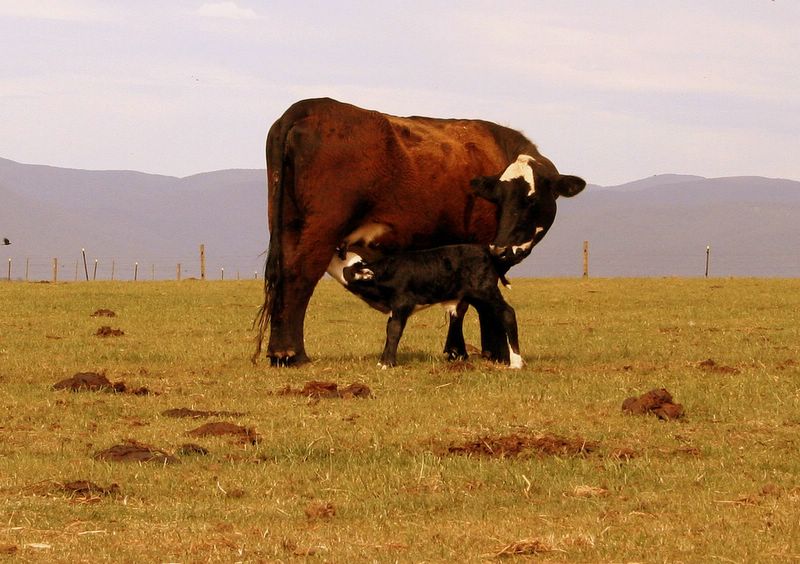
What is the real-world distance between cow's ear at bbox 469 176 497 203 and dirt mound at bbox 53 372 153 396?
15.8 feet

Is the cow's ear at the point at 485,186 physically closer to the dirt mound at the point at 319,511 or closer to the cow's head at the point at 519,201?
the cow's head at the point at 519,201

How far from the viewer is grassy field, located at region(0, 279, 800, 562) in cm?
791

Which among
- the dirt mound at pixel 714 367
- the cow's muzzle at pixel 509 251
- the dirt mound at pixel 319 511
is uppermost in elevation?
the cow's muzzle at pixel 509 251

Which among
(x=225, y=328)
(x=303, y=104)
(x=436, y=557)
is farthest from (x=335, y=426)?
(x=225, y=328)

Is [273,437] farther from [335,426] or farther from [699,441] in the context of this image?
[699,441]

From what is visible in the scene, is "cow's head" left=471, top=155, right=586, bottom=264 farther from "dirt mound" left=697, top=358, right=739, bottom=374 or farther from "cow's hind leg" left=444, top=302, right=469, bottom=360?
"dirt mound" left=697, top=358, right=739, bottom=374

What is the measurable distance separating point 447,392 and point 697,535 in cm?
604

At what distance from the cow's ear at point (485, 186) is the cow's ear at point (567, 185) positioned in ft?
2.83

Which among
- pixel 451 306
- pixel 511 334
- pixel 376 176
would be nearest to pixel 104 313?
pixel 376 176

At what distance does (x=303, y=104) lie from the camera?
16.4 metres

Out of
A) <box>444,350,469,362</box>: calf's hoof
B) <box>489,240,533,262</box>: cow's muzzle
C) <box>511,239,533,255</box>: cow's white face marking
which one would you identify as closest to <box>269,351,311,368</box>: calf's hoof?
<box>444,350,469,362</box>: calf's hoof

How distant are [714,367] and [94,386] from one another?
7185 millimetres

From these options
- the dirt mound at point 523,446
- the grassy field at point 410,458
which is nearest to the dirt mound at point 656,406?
the grassy field at point 410,458

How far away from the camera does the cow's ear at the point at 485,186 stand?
16.4 metres
